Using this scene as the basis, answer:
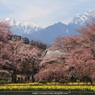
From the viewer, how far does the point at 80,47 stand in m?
48.3

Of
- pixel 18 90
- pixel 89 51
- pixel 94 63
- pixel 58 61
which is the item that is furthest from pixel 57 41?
pixel 18 90

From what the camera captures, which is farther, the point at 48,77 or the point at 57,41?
the point at 57,41

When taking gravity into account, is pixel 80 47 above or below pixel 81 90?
above

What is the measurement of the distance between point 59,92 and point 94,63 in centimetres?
1201

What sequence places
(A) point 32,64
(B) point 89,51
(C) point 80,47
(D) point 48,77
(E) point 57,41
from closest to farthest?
(B) point 89,51, (C) point 80,47, (D) point 48,77, (E) point 57,41, (A) point 32,64

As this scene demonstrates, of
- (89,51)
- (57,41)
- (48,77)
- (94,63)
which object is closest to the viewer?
(94,63)

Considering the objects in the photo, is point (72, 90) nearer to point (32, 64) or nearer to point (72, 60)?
point (72, 60)

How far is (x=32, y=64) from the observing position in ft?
226

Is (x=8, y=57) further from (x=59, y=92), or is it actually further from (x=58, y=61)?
(x=59, y=92)

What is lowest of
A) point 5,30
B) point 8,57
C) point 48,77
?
point 48,77

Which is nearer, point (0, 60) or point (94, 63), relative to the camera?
point (94, 63)

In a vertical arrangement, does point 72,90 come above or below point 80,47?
below

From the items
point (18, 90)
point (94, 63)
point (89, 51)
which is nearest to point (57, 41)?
point (89, 51)

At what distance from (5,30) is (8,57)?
4.08m
